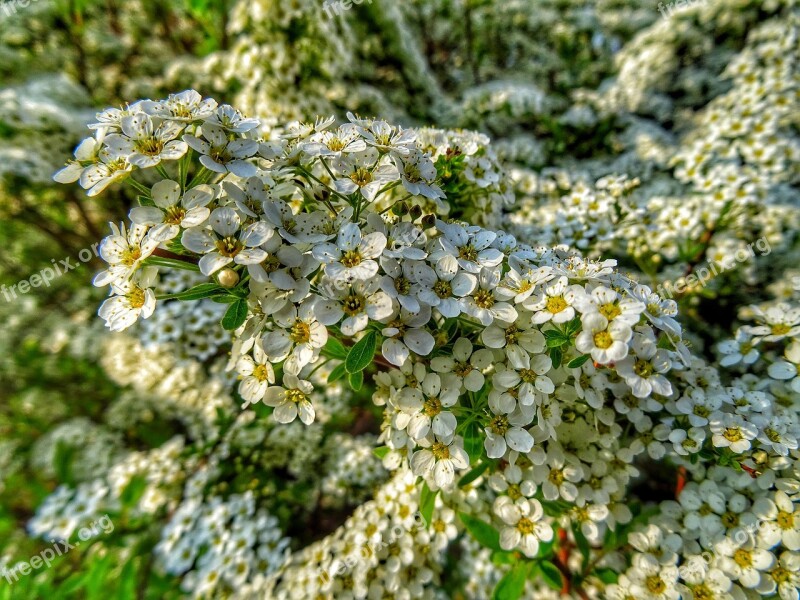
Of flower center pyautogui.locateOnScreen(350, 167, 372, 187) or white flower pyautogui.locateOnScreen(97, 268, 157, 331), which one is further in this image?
flower center pyautogui.locateOnScreen(350, 167, 372, 187)

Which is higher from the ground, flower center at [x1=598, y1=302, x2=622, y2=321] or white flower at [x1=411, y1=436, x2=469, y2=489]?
flower center at [x1=598, y1=302, x2=622, y2=321]

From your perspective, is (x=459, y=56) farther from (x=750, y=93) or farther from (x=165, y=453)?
(x=165, y=453)

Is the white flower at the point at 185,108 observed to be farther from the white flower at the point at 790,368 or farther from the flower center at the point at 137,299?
the white flower at the point at 790,368

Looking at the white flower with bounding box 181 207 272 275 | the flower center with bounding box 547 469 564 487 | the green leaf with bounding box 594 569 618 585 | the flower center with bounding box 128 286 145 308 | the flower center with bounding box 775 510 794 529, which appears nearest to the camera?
the white flower with bounding box 181 207 272 275

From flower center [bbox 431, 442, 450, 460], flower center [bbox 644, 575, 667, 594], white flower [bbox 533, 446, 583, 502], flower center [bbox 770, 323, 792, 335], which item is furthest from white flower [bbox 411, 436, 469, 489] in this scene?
flower center [bbox 770, 323, 792, 335]

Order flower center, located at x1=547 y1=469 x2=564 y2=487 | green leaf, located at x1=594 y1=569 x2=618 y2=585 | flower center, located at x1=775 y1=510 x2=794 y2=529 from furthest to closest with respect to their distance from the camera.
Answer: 1. green leaf, located at x1=594 y1=569 x2=618 y2=585
2. flower center, located at x1=547 y1=469 x2=564 y2=487
3. flower center, located at x1=775 y1=510 x2=794 y2=529

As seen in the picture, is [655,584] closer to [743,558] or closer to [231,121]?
[743,558]

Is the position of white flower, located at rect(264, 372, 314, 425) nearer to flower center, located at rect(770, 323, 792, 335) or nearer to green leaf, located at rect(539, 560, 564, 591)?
green leaf, located at rect(539, 560, 564, 591)
